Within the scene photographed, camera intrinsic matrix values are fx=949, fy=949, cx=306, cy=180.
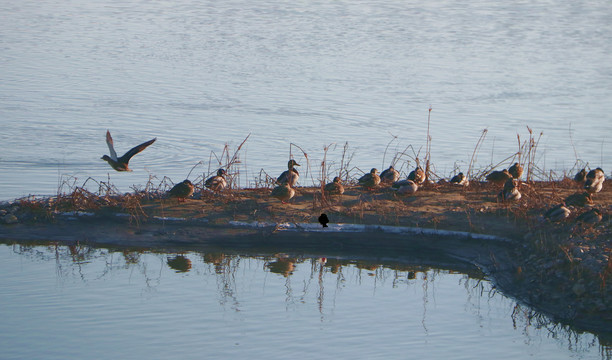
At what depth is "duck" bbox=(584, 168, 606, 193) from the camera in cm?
1257

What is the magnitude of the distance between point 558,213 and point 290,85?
13857mm

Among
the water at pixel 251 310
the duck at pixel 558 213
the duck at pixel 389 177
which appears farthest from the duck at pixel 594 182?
the duck at pixel 389 177

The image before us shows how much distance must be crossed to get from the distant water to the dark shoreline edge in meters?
1.65

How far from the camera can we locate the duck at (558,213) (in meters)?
11.0

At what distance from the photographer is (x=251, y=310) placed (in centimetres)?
984

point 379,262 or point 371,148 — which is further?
point 371,148

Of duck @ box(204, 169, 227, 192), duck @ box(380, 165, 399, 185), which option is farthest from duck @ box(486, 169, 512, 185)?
duck @ box(204, 169, 227, 192)

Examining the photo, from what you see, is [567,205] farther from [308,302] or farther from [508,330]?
[308,302]

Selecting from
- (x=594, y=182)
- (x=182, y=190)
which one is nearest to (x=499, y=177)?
(x=594, y=182)

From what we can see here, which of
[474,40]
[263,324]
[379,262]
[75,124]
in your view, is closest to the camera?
[263,324]

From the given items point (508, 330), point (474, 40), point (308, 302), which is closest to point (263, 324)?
point (308, 302)

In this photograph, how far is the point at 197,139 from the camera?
18797 mm

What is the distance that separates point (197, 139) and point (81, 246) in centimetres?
715

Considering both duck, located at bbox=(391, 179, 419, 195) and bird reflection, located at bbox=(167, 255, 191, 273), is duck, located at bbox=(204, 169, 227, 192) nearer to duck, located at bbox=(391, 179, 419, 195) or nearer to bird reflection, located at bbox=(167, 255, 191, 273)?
bird reflection, located at bbox=(167, 255, 191, 273)
